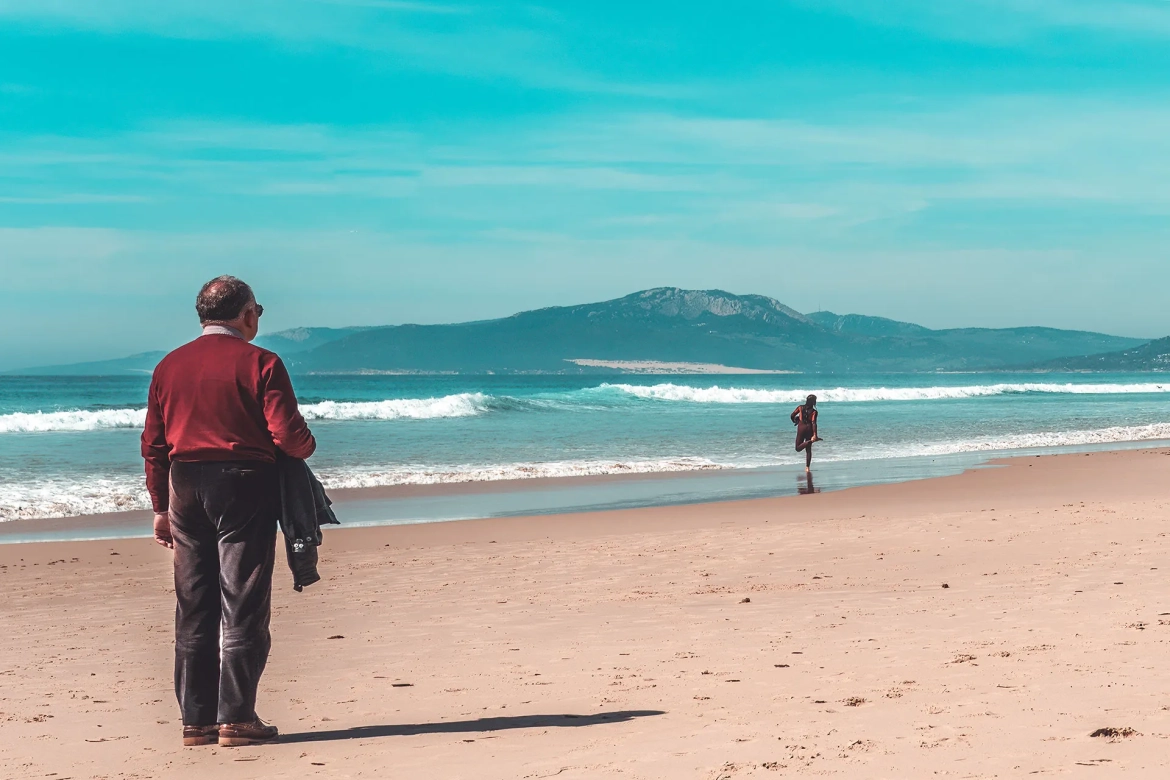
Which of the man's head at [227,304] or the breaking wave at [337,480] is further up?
→ the man's head at [227,304]

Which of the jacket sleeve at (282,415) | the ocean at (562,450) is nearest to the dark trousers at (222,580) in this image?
the jacket sleeve at (282,415)

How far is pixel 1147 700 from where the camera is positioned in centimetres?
454

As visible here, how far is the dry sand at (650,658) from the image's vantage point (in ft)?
13.7

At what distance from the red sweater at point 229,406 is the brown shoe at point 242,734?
41.8 inches

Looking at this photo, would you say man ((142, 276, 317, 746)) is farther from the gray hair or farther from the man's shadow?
the man's shadow

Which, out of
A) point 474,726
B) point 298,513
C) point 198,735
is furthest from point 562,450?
point 298,513

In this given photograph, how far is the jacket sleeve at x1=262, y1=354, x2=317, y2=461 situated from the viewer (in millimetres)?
4273

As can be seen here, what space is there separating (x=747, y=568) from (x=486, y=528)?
4.16m

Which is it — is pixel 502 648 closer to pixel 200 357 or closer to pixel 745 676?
pixel 745 676

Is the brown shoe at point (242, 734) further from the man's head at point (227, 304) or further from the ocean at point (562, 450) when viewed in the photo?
the ocean at point (562, 450)

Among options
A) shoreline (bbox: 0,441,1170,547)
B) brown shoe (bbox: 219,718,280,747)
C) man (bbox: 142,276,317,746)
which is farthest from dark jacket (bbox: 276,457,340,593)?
shoreline (bbox: 0,441,1170,547)

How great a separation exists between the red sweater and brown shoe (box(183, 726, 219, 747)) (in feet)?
3.59

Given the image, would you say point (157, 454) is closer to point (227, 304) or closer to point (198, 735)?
point (227, 304)

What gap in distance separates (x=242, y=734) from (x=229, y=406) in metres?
1.30
